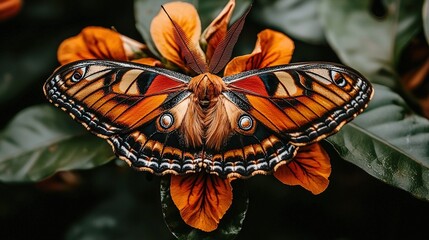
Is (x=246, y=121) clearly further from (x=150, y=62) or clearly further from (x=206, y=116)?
(x=150, y=62)

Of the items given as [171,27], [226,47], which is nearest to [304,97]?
[226,47]

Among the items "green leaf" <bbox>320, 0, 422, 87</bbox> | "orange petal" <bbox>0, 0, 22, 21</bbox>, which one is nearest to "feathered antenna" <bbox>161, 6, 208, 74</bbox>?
"green leaf" <bbox>320, 0, 422, 87</bbox>

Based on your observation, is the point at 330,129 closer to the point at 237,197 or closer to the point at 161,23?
the point at 237,197

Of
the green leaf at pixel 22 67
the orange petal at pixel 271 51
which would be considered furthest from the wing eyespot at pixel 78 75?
the green leaf at pixel 22 67

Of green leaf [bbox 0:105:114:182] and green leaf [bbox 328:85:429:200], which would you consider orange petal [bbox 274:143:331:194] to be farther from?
green leaf [bbox 0:105:114:182]

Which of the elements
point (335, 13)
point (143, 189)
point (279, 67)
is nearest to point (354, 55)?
point (335, 13)
